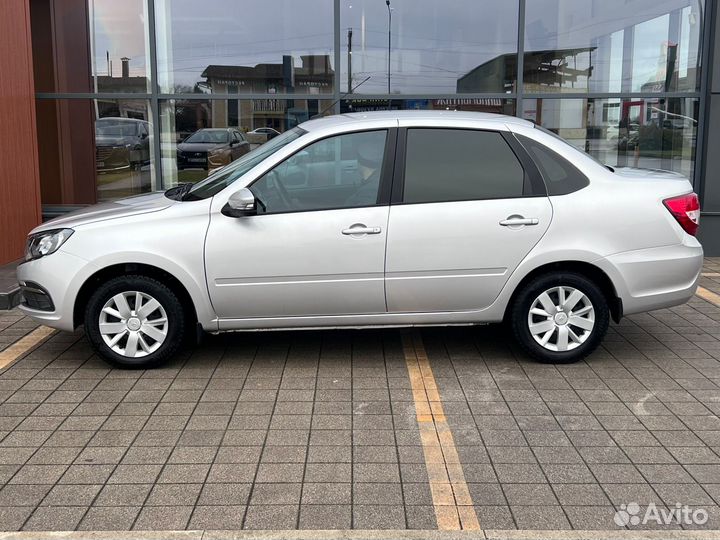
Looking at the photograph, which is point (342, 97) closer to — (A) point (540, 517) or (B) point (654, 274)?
(B) point (654, 274)

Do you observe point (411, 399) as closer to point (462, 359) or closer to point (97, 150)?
point (462, 359)

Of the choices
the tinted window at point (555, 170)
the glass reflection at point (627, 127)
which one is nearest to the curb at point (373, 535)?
the tinted window at point (555, 170)

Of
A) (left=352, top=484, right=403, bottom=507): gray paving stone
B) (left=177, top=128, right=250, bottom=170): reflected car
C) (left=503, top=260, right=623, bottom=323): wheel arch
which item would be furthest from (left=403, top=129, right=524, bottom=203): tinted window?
(left=177, top=128, right=250, bottom=170): reflected car

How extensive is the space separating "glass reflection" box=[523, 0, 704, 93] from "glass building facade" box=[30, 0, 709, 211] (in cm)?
1

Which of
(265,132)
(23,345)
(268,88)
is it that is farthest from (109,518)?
(268,88)

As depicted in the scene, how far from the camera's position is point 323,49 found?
1006cm

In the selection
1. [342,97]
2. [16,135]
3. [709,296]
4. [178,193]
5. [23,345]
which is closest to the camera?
[178,193]

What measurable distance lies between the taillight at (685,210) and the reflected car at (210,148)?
6.14 m

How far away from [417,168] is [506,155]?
0.65 metres

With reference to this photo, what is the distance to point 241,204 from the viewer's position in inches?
203

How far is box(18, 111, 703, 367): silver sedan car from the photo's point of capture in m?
5.23

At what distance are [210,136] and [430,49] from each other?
3.15 m

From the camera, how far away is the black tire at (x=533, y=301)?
5.39 meters

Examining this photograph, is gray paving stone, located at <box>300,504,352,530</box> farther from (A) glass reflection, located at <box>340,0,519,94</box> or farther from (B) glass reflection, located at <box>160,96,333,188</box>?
(A) glass reflection, located at <box>340,0,519,94</box>
